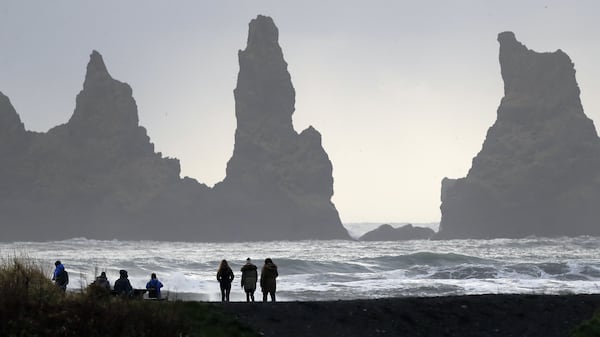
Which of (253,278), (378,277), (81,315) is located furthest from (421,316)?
(378,277)

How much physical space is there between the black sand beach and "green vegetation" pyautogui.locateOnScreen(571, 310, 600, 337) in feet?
1.68

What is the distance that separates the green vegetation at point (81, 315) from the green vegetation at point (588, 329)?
890cm

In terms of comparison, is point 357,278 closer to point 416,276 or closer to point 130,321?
point 416,276

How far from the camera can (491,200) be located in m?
Answer: 199

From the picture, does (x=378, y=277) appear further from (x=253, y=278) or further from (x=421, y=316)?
(x=421, y=316)

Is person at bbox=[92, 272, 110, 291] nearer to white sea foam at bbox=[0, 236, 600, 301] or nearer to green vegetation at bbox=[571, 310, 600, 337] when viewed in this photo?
green vegetation at bbox=[571, 310, 600, 337]

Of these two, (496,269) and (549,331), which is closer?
(549,331)

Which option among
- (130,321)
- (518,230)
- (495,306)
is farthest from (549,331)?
(518,230)

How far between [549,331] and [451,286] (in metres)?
27.8

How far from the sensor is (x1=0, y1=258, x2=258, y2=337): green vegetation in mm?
16250

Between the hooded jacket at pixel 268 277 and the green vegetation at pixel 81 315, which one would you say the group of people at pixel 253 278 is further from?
the green vegetation at pixel 81 315

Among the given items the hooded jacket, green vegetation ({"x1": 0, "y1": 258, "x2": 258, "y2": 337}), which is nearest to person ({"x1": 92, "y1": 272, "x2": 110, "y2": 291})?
green vegetation ({"x1": 0, "y1": 258, "x2": 258, "y2": 337})

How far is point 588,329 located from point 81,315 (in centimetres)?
1208

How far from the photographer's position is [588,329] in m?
21.6
